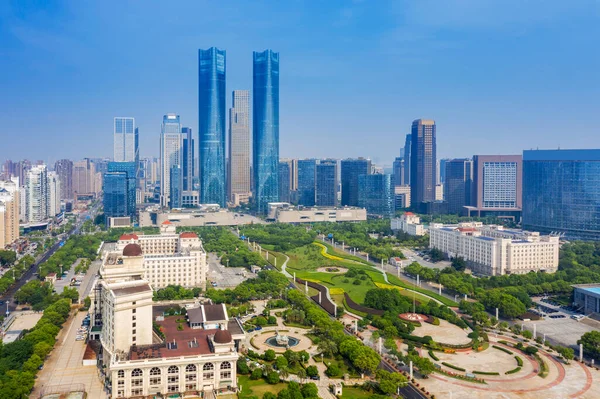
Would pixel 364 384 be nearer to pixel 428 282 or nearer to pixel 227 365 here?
pixel 227 365

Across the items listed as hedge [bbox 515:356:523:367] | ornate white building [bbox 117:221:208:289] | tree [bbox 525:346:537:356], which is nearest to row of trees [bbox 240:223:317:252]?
ornate white building [bbox 117:221:208:289]

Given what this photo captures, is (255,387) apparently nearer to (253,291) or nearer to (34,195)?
(253,291)

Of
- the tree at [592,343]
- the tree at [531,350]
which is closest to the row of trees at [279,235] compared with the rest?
the tree at [531,350]

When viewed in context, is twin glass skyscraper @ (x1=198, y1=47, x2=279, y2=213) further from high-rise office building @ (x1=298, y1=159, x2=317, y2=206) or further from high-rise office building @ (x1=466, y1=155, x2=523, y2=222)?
high-rise office building @ (x1=466, y1=155, x2=523, y2=222)

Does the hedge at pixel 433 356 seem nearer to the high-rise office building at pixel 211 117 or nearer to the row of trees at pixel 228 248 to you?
the row of trees at pixel 228 248

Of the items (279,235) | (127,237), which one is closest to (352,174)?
(279,235)
